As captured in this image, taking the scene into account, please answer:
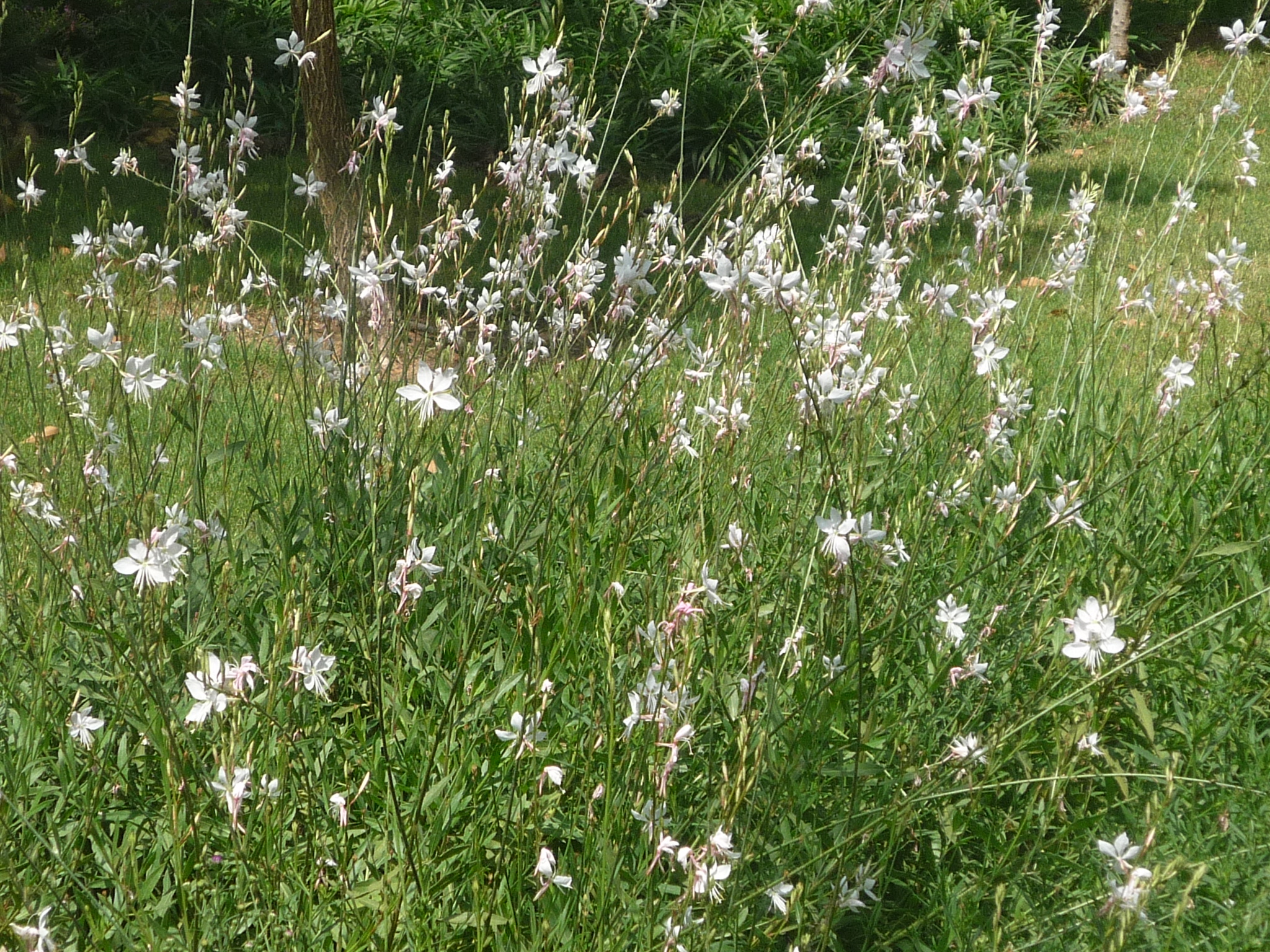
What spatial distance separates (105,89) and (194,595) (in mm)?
7539

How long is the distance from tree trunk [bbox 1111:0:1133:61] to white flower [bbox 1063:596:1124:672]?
9.55 meters

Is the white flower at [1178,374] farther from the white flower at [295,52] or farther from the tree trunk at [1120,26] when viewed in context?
the tree trunk at [1120,26]

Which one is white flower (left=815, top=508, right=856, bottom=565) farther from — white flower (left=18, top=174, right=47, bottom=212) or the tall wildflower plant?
white flower (left=18, top=174, right=47, bottom=212)

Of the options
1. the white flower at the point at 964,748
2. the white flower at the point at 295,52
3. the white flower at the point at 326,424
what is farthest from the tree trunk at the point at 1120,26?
the white flower at the point at 964,748

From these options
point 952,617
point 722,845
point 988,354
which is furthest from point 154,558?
point 988,354

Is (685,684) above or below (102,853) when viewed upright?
above

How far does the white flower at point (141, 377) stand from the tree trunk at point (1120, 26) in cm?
971

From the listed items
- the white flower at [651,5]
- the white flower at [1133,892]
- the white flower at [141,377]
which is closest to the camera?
the white flower at [1133,892]

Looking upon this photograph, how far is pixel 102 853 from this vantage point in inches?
67.5

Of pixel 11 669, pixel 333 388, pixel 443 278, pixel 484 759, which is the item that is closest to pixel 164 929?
pixel 484 759

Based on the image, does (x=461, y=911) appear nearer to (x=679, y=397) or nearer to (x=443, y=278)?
(x=679, y=397)

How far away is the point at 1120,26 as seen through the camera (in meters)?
10.0

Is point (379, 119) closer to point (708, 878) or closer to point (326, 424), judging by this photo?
point (326, 424)

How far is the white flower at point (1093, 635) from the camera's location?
5.07 ft
